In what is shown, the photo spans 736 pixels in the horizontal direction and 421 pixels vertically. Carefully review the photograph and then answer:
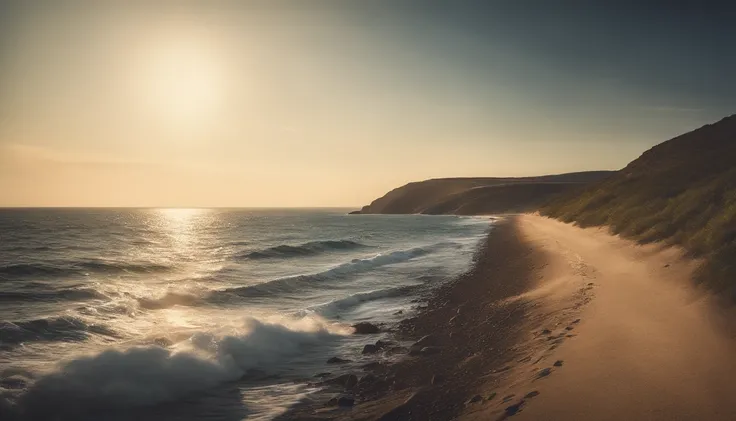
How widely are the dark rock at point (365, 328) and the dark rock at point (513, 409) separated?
25.3ft

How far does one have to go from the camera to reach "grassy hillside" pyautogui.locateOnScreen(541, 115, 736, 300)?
38.4 feet

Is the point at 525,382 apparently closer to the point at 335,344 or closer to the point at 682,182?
the point at 335,344

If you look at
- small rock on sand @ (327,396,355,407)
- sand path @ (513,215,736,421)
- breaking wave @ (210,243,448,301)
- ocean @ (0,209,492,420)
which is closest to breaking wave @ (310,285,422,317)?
ocean @ (0,209,492,420)

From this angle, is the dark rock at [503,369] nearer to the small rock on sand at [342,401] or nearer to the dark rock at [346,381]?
the small rock on sand at [342,401]

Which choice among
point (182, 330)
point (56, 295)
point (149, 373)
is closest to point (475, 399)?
Result: point (149, 373)

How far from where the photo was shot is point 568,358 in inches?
296

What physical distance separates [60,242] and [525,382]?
53.7 meters

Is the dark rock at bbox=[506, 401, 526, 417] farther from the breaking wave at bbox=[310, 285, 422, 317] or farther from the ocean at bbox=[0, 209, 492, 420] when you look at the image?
the breaking wave at bbox=[310, 285, 422, 317]

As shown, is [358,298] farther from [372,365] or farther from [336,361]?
[372,365]

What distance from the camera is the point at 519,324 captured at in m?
11.3

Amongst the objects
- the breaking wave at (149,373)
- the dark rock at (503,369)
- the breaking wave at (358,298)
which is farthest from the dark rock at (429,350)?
the breaking wave at (358,298)

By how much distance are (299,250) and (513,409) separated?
119ft

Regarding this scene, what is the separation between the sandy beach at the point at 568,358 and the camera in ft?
19.0

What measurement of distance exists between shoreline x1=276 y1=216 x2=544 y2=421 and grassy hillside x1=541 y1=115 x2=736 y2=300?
520 cm
